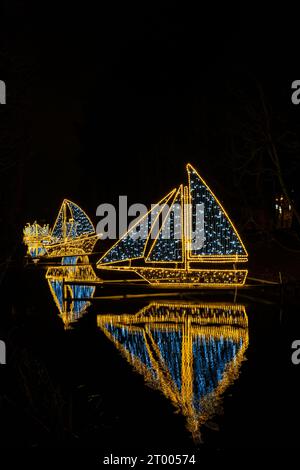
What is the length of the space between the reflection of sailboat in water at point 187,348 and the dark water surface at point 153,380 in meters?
0.02

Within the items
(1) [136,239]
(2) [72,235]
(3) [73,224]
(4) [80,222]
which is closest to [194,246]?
(1) [136,239]

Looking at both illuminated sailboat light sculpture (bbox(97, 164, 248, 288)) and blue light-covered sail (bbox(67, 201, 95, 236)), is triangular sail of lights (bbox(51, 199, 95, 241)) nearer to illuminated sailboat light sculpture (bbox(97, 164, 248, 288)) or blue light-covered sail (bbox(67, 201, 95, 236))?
blue light-covered sail (bbox(67, 201, 95, 236))

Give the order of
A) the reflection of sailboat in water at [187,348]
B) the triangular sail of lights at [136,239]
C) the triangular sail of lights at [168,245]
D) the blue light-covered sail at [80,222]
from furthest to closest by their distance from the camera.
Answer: the blue light-covered sail at [80,222] → the triangular sail of lights at [136,239] → the triangular sail of lights at [168,245] → the reflection of sailboat in water at [187,348]

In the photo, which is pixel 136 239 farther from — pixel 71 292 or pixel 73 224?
pixel 73 224

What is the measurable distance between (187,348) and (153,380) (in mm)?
1818

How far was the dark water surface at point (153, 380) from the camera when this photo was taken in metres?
5.61

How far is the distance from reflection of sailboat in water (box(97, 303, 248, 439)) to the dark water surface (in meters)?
0.02

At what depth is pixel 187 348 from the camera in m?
9.10

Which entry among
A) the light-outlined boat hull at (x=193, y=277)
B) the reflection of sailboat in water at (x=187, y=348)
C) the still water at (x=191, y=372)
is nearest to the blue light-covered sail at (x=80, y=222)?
the light-outlined boat hull at (x=193, y=277)

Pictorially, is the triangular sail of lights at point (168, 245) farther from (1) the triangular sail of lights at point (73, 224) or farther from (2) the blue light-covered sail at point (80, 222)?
(2) the blue light-covered sail at point (80, 222)

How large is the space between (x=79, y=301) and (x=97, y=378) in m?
7.20

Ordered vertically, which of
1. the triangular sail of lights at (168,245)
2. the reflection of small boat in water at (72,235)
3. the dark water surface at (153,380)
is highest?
the reflection of small boat in water at (72,235)

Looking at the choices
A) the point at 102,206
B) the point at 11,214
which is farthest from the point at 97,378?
the point at 102,206

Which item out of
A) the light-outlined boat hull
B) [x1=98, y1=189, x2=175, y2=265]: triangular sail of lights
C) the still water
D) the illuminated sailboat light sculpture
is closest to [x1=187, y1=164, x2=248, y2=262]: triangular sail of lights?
the illuminated sailboat light sculpture
